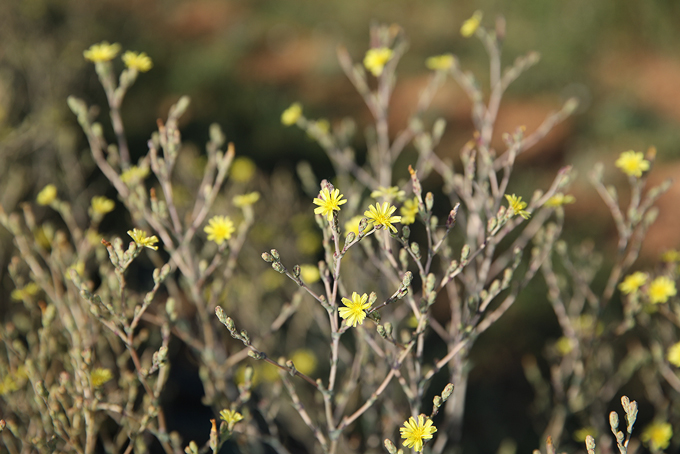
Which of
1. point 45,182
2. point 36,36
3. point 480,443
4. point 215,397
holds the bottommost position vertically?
point 480,443

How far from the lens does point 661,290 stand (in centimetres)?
182

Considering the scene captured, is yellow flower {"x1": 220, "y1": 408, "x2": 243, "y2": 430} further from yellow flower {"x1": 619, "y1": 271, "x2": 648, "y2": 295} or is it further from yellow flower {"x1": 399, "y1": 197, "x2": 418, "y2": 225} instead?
yellow flower {"x1": 619, "y1": 271, "x2": 648, "y2": 295}

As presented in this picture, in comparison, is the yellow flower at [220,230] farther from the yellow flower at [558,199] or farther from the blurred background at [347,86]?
the blurred background at [347,86]

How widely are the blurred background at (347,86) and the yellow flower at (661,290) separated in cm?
129

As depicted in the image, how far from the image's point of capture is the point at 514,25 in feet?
22.8

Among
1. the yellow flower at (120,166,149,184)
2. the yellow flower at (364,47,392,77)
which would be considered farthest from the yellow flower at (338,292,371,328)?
the yellow flower at (364,47,392,77)

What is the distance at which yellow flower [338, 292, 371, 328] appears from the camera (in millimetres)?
1216

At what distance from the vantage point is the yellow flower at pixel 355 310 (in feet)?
3.99

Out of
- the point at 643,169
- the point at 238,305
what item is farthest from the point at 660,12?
the point at 238,305

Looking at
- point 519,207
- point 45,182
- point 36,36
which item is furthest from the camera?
point 36,36

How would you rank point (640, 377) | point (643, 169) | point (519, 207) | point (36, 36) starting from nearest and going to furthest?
1. point (519, 207)
2. point (643, 169)
3. point (640, 377)
4. point (36, 36)

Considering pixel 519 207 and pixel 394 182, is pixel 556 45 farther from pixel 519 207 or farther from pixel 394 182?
pixel 519 207

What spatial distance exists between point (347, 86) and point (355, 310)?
577 centimetres

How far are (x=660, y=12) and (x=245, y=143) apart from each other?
5119 millimetres
